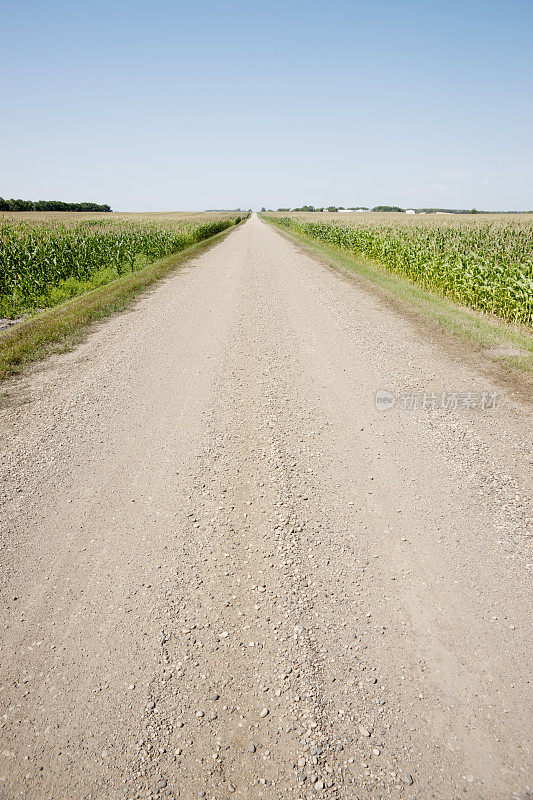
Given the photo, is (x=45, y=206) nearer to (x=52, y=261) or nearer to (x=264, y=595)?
(x=52, y=261)

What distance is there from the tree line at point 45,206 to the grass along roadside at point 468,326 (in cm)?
9583

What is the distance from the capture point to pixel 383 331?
414 inches

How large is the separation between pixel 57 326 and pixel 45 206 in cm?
11063

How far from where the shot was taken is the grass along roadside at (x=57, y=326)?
29.0 ft

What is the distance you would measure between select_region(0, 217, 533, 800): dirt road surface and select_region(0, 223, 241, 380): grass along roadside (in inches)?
75.7

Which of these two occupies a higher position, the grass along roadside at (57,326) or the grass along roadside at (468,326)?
the grass along roadside at (468,326)

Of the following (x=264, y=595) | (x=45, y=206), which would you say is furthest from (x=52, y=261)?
(x=45, y=206)

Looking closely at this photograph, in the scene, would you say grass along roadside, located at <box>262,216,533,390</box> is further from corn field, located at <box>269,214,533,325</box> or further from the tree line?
the tree line

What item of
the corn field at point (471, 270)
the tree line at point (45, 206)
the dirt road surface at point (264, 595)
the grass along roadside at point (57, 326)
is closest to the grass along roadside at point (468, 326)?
the corn field at point (471, 270)

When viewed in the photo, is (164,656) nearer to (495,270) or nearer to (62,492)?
(62,492)

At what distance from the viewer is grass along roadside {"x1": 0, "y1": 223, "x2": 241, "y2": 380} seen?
8844mm

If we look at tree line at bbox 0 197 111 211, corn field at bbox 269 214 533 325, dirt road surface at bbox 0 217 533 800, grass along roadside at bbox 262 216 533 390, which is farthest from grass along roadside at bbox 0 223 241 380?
tree line at bbox 0 197 111 211

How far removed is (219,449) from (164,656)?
8.90 ft

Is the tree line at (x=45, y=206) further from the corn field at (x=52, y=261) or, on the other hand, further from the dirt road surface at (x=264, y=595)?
the dirt road surface at (x=264, y=595)
